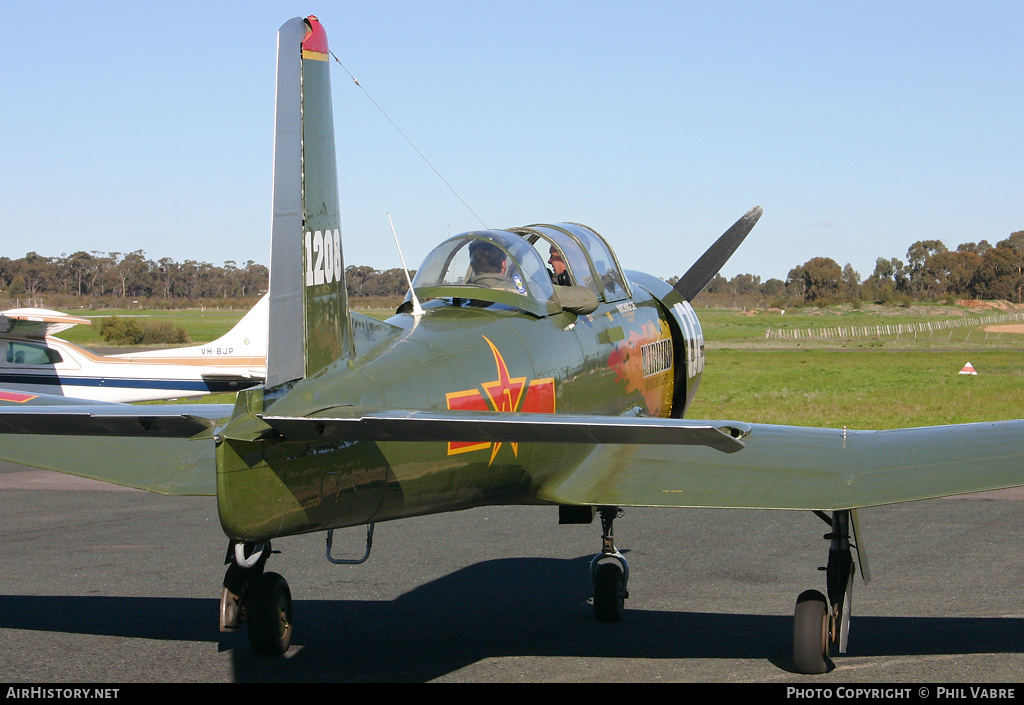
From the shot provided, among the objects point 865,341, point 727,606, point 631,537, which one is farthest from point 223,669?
Answer: point 865,341

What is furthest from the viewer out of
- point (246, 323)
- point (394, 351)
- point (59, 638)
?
point (246, 323)

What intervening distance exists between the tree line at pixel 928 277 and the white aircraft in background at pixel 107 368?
122 metres

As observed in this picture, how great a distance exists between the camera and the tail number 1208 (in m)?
5.11

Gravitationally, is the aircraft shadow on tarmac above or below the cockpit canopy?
below

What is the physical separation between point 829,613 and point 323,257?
3755 mm

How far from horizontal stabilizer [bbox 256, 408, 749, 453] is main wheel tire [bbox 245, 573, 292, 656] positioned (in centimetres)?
205

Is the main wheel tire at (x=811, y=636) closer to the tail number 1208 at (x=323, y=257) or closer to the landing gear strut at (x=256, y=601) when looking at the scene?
the landing gear strut at (x=256, y=601)

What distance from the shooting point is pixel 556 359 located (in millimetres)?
6883

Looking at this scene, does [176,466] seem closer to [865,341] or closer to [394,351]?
[394,351]

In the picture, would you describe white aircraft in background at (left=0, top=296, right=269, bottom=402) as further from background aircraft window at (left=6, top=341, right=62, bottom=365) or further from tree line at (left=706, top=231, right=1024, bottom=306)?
tree line at (left=706, top=231, right=1024, bottom=306)

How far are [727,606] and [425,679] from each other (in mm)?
2900

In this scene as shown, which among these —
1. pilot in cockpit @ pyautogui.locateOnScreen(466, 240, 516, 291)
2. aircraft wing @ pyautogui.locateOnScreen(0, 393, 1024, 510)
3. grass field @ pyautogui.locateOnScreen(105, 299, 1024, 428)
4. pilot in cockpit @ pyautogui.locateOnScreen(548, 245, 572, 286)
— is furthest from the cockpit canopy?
grass field @ pyautogui.locateOnScreen(105, 299, 1024, 428)

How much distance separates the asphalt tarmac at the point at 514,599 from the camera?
243 inches

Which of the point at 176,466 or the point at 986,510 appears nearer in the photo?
the point at 176,466
